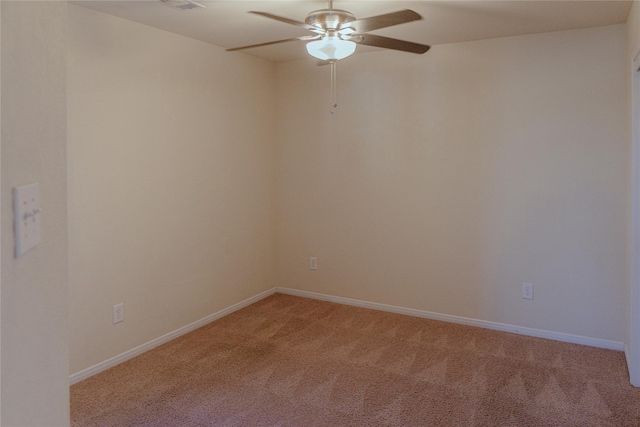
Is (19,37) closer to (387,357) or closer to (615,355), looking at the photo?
(387,357)

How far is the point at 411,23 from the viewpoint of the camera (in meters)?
3.24

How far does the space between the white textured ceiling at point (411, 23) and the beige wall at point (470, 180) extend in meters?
0.26

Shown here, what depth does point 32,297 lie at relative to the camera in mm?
819

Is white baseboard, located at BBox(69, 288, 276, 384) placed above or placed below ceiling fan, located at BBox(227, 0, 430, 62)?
below

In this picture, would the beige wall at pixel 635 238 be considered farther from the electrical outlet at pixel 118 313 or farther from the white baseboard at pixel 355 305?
the electrical outlet at pixel 118 313

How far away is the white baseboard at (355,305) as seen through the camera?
10.3ft

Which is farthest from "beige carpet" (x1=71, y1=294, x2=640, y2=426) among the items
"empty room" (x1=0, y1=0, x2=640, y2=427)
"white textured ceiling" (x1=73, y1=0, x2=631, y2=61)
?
"white textured ceiling" (x1=73, y1=0, x2=631, y2=61)

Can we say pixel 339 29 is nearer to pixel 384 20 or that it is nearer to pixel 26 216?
pixel 384 20

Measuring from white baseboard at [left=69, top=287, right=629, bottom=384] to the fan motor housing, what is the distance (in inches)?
97.4

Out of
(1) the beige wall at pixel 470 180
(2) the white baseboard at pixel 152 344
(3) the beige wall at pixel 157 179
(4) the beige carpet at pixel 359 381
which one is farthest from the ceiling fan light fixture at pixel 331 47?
(2) the white baseboard at pixel 152 344

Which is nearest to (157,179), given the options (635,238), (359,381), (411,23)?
(359,381)

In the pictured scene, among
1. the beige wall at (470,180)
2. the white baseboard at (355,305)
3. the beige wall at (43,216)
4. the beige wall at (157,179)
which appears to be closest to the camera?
the beige wall at (43,216)

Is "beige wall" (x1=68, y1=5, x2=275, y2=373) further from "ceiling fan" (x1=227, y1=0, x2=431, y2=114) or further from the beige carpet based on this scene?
"ceiling fan" (x1=227, y1=0, x2=431, y2=114)

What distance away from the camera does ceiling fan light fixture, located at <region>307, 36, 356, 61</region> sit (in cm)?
248
